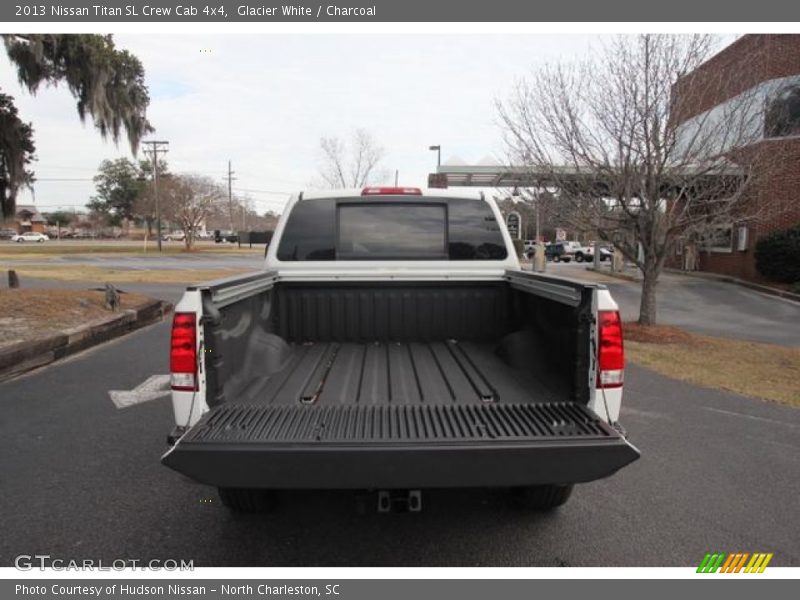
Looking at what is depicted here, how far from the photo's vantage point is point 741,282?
66.3ft

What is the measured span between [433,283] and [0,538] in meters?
3.20

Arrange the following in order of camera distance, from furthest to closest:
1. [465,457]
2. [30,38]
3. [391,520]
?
[30,38] → [391,520] → [465,457]

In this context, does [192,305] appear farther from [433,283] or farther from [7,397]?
[7,397]

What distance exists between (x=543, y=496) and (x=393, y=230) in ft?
7.90

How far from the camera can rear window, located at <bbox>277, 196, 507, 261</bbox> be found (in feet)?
14.8

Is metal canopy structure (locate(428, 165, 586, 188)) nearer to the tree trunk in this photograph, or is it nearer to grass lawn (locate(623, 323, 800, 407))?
the tree trunk

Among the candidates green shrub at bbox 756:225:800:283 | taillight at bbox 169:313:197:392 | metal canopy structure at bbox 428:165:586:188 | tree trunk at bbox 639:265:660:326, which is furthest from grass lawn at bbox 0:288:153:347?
green shrub at bbox 756:225:800:283

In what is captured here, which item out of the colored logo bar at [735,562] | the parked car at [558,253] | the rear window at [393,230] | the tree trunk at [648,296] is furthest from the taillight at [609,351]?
the parked car at [558,253]

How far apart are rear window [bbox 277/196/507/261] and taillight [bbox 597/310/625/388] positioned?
1.88 metres

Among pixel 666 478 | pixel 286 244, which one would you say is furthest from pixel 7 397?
pixel 666 478

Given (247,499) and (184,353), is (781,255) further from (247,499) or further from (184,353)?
(184,353)

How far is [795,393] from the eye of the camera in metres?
6.29

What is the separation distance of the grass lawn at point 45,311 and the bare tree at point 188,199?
3860 cm

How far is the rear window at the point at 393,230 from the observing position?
14.8ft
